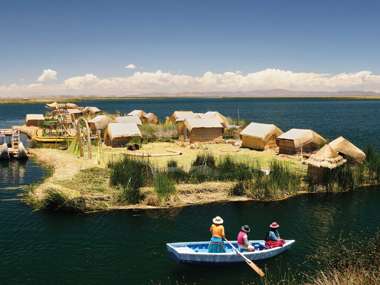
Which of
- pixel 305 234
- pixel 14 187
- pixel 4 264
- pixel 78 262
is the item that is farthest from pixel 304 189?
pixel 14 187

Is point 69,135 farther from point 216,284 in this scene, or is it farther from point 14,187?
point 216,284

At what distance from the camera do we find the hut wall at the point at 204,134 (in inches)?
1556

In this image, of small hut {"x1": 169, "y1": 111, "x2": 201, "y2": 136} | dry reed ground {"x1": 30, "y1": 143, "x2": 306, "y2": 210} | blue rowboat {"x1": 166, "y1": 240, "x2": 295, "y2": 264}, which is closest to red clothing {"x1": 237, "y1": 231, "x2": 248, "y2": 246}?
blue rowboat {"x1": 166, "y1": 240, "x2": 295, "y2": 264}

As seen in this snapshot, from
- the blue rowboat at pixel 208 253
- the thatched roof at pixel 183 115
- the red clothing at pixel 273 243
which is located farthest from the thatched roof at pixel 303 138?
the thatched roof at pixel 183 115

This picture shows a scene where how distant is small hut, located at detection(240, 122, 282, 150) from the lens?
34.1 m

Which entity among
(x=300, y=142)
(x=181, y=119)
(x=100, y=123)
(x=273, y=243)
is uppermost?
(x=181, y=119)

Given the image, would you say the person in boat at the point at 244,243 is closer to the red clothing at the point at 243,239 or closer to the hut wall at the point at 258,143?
the red clothing at the point at 243,239

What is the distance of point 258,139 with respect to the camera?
1352 inches

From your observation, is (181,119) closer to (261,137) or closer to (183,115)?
(183,115)

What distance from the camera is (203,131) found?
1563 inches

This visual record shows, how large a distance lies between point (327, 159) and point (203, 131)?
1774 cm

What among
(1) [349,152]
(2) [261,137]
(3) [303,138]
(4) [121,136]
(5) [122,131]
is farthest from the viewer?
(5) [122,131]

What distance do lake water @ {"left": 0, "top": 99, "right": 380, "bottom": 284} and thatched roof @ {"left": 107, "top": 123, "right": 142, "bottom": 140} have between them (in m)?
14.2

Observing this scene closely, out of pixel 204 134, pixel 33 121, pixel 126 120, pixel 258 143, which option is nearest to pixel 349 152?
pixel 258 143
